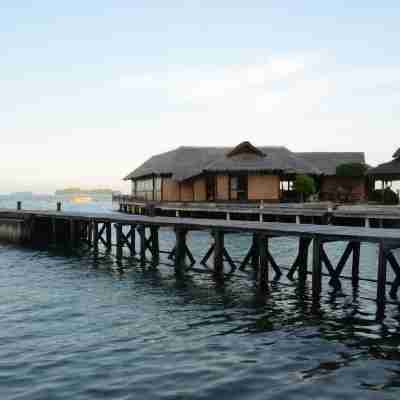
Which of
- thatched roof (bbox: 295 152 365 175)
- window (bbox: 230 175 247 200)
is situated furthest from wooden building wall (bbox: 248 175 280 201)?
thatched roof (bbox: 295 152 365 175)

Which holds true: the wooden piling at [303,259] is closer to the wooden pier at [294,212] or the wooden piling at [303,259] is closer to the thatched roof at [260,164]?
the wooden pier at [294,212]

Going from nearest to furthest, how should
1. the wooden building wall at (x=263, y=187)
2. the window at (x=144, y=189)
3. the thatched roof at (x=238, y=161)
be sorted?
the thatched roof at (x=238, y=161), the wooden building wall at (x=263, y=187), the window at (x=144, y=189)

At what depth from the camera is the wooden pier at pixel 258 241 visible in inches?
622

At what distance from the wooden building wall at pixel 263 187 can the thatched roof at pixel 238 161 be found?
1.19 meters

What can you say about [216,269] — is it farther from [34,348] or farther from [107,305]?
[34,348]

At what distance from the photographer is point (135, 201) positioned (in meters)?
56.3

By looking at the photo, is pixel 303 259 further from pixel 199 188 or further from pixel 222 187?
pixel 199 188

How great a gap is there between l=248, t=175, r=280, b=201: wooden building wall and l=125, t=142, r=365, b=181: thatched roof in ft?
3.90

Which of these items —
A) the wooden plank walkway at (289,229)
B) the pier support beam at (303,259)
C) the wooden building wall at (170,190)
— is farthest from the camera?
the wooden building wall at (170,190)

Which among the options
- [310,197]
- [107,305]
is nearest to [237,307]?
[107,305]

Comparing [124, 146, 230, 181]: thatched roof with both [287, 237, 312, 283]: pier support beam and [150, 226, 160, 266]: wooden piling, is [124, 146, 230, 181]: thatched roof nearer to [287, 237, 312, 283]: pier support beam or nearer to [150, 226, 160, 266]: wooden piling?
[150, 226, 160, 266]: wooden piling

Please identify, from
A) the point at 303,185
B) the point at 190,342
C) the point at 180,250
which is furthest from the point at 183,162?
the point at 190,342

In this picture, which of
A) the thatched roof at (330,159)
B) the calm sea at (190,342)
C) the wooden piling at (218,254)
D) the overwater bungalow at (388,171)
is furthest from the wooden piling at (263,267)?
the thatched roof at (330,159)

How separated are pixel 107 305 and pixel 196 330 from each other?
4000mm
